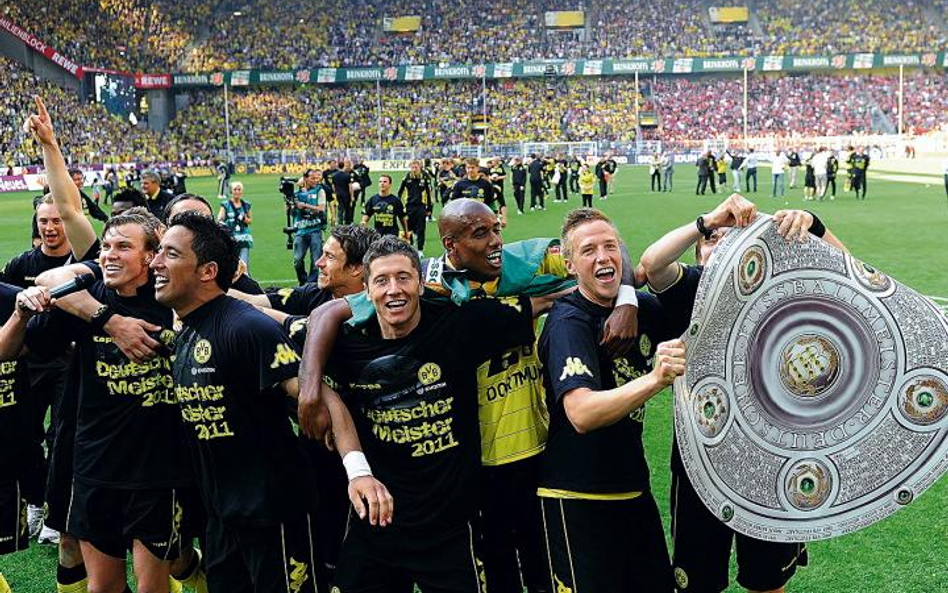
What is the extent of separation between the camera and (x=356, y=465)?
394cm

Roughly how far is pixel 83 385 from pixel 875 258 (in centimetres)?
1641

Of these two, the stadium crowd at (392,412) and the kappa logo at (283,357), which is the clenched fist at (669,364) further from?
the kappa logo at (283,357)

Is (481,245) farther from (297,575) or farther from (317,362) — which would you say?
(297,575)

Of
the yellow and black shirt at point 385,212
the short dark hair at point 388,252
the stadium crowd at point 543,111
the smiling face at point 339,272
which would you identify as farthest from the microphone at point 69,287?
the stadium crowd at point 543,111

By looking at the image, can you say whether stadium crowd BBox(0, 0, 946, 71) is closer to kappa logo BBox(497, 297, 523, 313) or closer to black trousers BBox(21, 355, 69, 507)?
black trousers BBox(21, 355, 69, 507)

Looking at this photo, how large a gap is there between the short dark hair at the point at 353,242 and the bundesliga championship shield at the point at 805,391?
80.1 inches

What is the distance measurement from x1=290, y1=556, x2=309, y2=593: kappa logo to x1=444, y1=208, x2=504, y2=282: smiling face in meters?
1.42

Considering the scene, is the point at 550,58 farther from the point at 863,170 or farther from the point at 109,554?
the point at 109,554

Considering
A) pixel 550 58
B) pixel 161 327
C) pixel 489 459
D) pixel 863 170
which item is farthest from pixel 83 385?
pixel 550 58

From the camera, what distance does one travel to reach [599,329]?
161 inches

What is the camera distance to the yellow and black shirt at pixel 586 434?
3971mm

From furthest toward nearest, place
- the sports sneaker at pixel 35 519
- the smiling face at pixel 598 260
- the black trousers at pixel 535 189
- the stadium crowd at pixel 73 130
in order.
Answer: the stadium crowd at pixel 73 130 < the black trousers at pixel 535 189 < the sports sneaker at pixel 35 519 < the smiling face at pixel 598 260

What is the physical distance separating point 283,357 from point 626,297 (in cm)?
140

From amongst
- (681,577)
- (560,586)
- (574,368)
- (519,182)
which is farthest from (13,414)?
(519,182)
